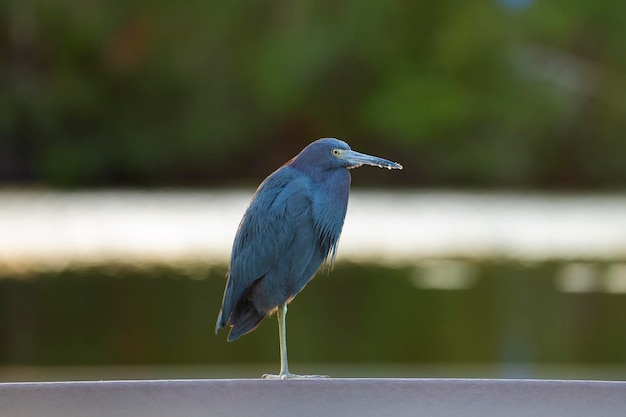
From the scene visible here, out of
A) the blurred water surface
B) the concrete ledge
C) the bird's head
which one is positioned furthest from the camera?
the blurred water surface

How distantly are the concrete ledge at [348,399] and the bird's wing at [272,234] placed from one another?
1089 mm

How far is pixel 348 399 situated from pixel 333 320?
558 inches

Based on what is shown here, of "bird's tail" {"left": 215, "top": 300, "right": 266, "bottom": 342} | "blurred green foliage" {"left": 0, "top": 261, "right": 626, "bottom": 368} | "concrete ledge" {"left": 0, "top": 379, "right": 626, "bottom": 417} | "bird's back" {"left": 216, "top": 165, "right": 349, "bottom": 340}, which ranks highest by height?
"blurred green foliage" {"left": 0, "top": 261, "right": 626, "bottom": 368}

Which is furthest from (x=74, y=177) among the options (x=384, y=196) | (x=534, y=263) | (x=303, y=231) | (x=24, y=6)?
(x=303, y=231)

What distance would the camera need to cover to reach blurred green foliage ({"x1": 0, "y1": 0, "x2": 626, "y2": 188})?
35.7 metres

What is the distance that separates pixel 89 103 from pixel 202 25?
14.2 feet

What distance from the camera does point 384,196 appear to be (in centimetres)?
3041

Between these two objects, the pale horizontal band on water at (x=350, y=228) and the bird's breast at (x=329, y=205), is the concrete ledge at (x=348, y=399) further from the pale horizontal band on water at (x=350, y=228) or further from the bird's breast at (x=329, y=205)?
the pale horizontal band on water at (x=350, y=228)

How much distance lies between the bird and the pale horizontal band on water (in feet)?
49.7

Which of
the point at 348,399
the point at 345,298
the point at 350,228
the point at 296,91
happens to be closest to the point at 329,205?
the point at 348,399

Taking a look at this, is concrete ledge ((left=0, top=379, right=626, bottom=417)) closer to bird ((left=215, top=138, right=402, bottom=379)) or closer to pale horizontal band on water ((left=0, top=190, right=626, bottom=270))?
bird ((left=215, top=138, right=402, bottom=379))

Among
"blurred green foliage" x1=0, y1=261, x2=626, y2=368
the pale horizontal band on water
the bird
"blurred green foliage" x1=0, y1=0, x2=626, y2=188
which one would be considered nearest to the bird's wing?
the bird

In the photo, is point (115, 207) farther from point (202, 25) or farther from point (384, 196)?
point (202, 25)

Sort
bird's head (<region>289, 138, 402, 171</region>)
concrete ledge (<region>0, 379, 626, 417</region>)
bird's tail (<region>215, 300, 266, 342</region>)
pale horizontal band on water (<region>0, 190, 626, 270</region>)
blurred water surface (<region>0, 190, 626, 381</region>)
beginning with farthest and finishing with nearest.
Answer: pale horizontal band on water (<region>0, 190, 626, 270</region>) < blurred water surface (<region>0, 190, 626, 381</region>) < bird's tail (<region>215, 300, 266, 342</region>) < bird's head (<region>289, 138, 402, 171</region>) < concrete ledge (<region>0, 379, 626, 417</region>)
